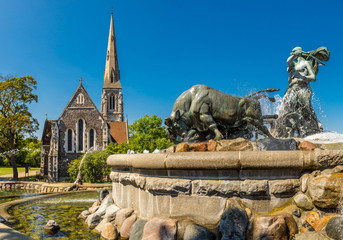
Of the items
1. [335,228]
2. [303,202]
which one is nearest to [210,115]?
[303,202]

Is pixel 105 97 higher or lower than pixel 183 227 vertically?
higher

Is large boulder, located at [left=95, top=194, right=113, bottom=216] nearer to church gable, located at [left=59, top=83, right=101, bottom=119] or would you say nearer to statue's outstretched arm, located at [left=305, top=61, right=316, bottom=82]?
statue's outstretched arm, located at [left=305, top=61, right=316, bottom=82]

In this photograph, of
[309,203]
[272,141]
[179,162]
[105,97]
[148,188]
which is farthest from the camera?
[105,97]

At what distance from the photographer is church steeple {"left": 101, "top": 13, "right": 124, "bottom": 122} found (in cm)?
6856

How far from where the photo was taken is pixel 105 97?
6912 cm

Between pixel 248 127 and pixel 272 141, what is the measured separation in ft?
4.74

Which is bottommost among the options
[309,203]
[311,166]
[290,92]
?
[309,203]

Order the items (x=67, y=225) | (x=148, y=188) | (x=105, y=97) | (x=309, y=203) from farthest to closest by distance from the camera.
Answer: (x=105, y=97) → (x=67, y=225) → (x=148, y=188) → (x=309, y=203)

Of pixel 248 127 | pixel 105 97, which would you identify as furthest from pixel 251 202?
pixel 105 97

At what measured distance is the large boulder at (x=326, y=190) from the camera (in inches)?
137

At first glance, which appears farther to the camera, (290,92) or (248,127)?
(290,92)

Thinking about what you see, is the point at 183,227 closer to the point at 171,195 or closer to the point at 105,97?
the point at 171,195

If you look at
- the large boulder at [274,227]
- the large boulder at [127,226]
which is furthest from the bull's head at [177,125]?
the large boulder at [274,227]

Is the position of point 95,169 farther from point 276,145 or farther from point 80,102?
point 276,145
